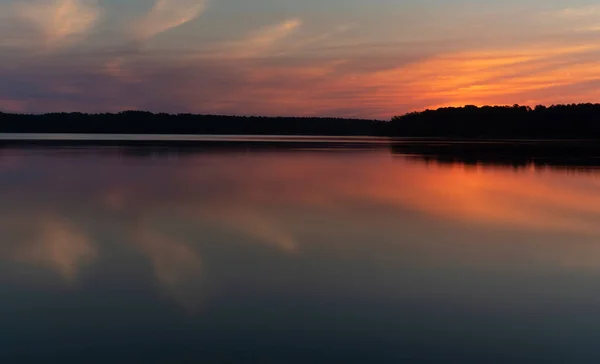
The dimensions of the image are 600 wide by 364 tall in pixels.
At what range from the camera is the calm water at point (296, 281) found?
17.1 feet

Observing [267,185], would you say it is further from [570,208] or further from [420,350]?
[420,350]

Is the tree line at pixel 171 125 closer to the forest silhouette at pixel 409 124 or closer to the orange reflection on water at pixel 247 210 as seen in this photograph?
the forest silhouette at pixel 409 124

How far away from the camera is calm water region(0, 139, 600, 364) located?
520cm

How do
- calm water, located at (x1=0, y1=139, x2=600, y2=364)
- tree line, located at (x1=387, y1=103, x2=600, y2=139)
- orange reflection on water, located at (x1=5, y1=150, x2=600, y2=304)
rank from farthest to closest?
tree line, located at (x1=387, y1=103, x2=600, y2=139) < orange reflection on water, located at (x1=5, y1=150, x2=600, y2=304) < calm water, located at (x1=0, y1=139, x2=600, y2=364)

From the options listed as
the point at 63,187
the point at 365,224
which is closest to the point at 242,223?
the point at 365,224

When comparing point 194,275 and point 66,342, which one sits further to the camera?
point 194,275

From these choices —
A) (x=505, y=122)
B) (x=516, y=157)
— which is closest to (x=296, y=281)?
(x=516, y=157)

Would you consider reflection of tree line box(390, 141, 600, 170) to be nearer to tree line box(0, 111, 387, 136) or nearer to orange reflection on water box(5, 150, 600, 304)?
orange reflection on water box(5, 150, 600, 304)

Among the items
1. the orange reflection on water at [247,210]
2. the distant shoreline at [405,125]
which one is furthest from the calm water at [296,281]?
the distant shoreline at [405,125]

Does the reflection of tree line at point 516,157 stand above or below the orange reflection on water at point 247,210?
below

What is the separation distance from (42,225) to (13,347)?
21.7ft

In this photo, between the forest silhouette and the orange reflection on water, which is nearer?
the orange reflection on water

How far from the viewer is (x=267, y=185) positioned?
770 inches

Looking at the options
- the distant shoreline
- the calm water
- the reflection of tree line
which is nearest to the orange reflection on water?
the calm water
